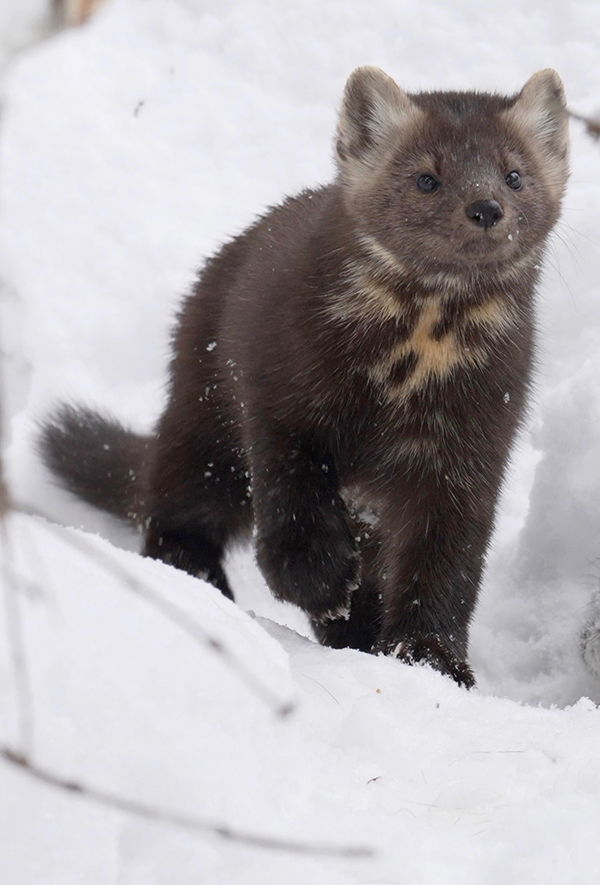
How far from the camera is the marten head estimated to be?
2.94 metres

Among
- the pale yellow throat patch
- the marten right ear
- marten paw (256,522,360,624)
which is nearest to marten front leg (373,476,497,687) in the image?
marten paw (256,522,360,624)

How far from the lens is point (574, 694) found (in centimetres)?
398

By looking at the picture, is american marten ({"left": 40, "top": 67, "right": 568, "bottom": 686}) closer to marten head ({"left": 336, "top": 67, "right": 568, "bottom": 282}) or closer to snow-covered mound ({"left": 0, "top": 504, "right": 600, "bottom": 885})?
marten head ({"left": 336, "top": 67, "right": 568, "bottom": 282})

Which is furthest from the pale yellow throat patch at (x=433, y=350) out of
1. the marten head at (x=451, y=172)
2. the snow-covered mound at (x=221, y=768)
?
the snow-covered mound at (x=221, y=768)

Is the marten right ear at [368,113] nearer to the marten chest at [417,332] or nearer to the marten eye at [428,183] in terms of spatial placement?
the marten eye at [428,183]

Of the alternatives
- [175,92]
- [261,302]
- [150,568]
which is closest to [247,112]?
[175,92]

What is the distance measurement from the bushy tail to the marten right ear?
56.4 inches

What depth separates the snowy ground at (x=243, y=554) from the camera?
5.86 feet

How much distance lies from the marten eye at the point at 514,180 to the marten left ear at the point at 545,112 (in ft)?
0.77

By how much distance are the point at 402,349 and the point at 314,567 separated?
600 mm

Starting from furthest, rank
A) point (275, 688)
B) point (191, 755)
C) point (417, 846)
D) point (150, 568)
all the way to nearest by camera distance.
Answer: point (150, 568) → point (275, 688) → point (417, 846) → point (191, 755)

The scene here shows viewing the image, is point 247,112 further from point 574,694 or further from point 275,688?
point 275,688

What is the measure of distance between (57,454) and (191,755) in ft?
8.90

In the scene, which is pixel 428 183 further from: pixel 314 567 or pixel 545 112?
pixel 314 567
